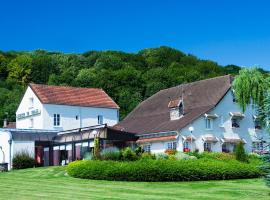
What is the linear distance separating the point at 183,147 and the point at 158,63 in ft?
239

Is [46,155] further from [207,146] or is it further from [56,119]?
[207,146]

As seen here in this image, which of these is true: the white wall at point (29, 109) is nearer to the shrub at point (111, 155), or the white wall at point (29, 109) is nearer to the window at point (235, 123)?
the window at point (235, 123)

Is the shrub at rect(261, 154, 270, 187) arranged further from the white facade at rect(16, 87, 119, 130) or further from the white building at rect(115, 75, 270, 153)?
the white facade at rect(16, 87, 119, 130)

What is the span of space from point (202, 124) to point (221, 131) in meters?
2.70

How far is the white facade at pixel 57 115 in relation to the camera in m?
59.2

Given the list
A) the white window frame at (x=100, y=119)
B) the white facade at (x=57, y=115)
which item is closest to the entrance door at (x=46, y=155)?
the white facade at (x=57, y=115)

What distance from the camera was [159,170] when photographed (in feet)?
94.5

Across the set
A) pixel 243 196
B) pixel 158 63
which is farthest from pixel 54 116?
pixel 158 63

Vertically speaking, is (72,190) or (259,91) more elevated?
(259,91)

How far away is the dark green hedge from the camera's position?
28891 millimetres

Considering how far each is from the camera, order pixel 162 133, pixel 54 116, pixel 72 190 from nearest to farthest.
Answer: pixel 72 190 → pixel 162 133 → pixel 54 116

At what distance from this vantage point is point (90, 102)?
6228 cm

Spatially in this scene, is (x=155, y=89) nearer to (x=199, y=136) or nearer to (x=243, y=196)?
(x=199, y=136)

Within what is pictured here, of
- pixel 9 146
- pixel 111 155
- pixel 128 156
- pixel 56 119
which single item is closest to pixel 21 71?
pixel 56 119
